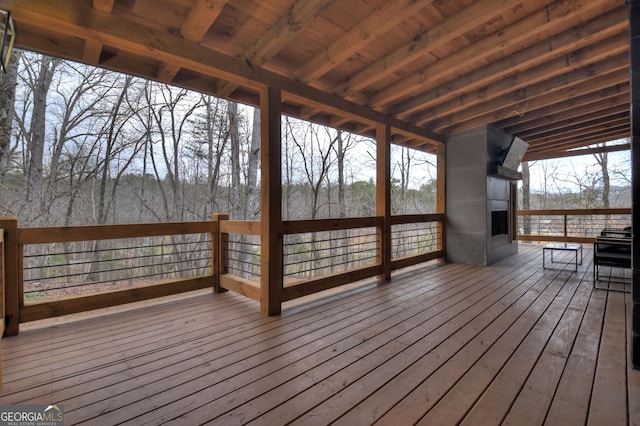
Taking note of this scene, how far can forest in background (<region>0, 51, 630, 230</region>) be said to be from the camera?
Result: 17.6 feet

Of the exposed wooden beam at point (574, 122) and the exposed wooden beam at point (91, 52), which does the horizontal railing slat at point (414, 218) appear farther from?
the exposed wooden beam at point (91, 52)

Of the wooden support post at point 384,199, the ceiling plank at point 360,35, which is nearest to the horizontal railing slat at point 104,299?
the wooden support post at point 384,199

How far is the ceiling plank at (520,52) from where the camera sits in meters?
2.51

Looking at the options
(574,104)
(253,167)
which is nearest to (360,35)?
(574,104)

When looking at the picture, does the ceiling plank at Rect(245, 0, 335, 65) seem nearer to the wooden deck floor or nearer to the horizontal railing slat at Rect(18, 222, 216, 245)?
Answer: the horizontal railing slat at Rect(18, 222, 216, 245)

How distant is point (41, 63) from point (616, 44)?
863cm

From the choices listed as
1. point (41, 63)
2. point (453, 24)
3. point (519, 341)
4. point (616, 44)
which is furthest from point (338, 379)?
point (41, 63)

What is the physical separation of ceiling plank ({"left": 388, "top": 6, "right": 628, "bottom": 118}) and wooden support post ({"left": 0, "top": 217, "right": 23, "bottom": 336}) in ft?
12.5

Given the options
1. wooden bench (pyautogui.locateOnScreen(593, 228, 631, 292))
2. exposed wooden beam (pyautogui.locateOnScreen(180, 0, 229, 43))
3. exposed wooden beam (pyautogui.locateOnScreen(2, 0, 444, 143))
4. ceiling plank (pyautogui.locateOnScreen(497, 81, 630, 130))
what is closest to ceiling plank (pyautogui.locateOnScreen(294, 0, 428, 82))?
exposed wooden beam (pyautogui.locateOnScreen(2, 0, 444, 143))

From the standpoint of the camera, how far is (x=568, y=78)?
3.52 m

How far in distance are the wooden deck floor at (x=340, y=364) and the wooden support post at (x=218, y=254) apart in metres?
0.39

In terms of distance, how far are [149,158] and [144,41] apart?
5.30 m

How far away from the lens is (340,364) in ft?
6.15

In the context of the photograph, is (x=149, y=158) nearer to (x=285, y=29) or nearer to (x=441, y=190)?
(x=285, y=29)
